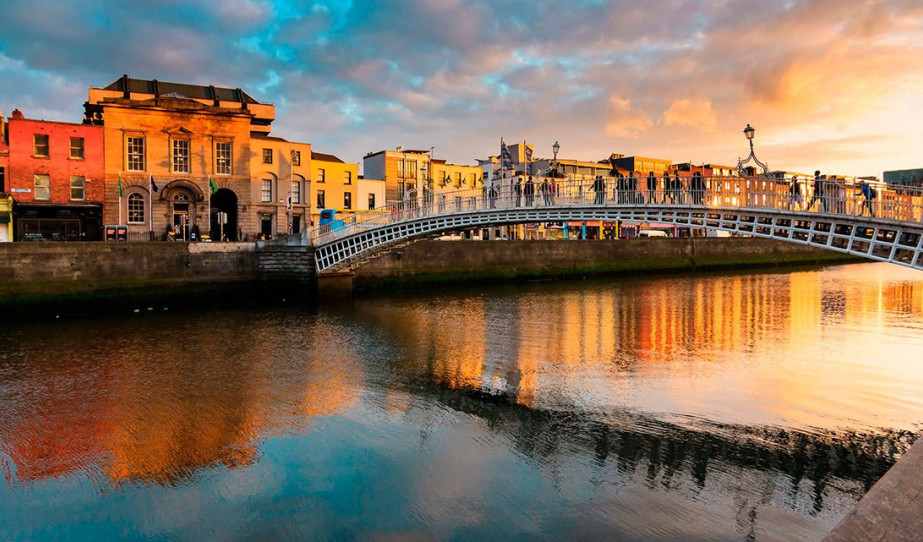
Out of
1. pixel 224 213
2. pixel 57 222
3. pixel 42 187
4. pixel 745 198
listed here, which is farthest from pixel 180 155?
pixel 745 198

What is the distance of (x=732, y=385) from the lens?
12.9 meters

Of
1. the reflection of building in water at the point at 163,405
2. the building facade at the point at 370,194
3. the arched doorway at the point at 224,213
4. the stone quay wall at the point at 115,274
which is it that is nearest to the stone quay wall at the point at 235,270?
the stone quay wall at the point at 115,274

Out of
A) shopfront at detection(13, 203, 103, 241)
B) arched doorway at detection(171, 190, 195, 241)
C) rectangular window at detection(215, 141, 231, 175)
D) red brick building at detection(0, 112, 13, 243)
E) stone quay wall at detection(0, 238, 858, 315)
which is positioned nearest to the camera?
stone quay wall at detection(0, 238, 858, 315)

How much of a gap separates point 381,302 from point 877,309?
2085 centimetres

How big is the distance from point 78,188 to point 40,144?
2.52 metres

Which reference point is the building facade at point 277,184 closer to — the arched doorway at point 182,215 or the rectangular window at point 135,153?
the arched doorway at point 182,215

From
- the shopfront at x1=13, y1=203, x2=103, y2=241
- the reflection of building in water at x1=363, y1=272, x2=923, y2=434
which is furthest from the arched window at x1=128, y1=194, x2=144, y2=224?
the reflection of building in water at x1=363, y1=272, x2=923, y2=434

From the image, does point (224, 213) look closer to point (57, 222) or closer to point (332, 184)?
point (57, 222)

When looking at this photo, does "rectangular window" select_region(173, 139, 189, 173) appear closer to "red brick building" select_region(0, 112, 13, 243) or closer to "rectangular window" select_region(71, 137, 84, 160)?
"rectangular window" select_region(71, 137, 84, 160)

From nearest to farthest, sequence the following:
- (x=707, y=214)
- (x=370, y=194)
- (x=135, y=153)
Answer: (x=707, y=214) < (x=135, y=153) < (x=370, y=194)

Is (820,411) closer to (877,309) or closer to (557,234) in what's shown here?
(877,309)

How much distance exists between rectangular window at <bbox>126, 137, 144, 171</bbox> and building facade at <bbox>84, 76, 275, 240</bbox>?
5 cm

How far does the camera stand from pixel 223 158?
1348 inches

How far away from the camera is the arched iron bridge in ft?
45.3
